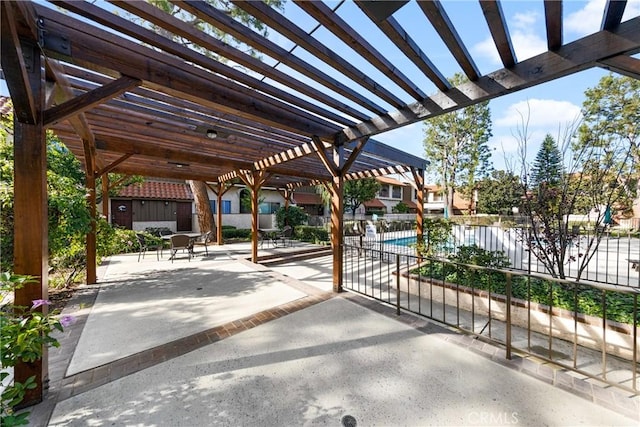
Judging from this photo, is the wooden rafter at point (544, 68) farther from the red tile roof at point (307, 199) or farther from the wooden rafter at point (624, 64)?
the red tile roof at point (307, 199)

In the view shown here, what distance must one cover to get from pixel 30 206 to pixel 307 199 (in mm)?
19821

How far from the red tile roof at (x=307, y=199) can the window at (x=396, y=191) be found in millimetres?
13347

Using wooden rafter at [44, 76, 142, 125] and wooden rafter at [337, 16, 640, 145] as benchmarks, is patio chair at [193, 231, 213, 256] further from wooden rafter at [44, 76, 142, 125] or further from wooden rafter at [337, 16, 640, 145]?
wooden rafter at [337, 16, 640, 145]

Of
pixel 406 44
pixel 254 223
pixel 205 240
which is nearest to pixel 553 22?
pixel 406 44

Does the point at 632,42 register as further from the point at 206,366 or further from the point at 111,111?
the point at 111,111

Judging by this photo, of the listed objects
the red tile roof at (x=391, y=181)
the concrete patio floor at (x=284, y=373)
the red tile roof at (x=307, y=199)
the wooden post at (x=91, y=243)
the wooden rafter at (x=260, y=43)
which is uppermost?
the red tile roof at (x=391, y=181)

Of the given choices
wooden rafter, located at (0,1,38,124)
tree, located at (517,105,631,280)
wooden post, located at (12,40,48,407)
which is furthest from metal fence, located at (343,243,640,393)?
wooden rafter, located at (0,1,38,124)

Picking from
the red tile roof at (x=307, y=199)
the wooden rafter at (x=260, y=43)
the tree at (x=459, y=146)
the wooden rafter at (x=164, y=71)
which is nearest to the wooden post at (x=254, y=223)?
the wooden rafter at (x=164, y=71)

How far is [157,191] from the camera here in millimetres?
13906

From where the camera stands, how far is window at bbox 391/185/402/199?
31653 millimetres

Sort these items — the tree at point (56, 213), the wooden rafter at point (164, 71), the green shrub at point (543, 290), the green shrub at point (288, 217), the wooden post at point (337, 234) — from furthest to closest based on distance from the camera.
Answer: the green shrub at point (288, 217), the wooden post at point (337, 234), the tree at point (56, 213), the green shrub at point (543, 290), the wooden rafter at point (164, 71)

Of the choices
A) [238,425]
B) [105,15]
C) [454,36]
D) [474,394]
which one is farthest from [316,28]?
[474,394]

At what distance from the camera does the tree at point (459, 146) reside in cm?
2061

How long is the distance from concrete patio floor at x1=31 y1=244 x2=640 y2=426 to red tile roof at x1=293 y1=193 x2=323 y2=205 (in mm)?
17248
